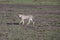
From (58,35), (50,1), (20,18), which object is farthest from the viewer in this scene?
(50,1)

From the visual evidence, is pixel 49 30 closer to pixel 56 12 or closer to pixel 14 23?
pixel 14 23

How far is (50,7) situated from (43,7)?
0.75ft

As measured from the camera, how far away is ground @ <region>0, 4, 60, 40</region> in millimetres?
4121

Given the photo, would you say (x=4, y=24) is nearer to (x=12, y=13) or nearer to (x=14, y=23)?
(x=14, y=23)

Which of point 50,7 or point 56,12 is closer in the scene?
point 56,12

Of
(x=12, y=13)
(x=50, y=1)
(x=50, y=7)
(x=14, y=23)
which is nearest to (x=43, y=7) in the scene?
(x=50, y=7)

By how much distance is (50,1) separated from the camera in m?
6.52

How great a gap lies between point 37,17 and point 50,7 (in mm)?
1006

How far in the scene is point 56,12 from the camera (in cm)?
557

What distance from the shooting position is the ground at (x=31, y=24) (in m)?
4.12

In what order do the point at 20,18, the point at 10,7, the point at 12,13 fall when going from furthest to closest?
the point at 10,7, the point at 12,13, the point at 20,18

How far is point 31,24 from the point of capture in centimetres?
468

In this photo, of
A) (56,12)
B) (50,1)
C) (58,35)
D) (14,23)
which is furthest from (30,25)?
(50,1)

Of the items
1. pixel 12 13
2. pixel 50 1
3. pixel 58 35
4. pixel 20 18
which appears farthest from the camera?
pixel 50 1
